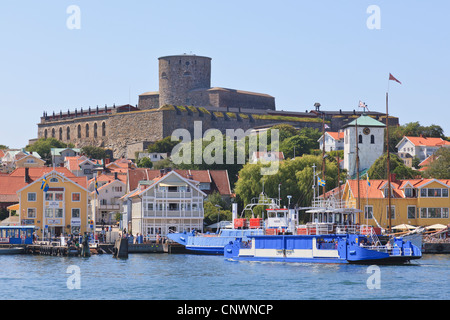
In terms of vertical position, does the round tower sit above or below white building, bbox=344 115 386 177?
above

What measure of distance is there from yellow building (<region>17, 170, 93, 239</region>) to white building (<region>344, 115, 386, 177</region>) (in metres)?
35.2

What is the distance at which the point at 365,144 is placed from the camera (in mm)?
102188

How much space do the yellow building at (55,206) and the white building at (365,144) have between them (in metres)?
35.2

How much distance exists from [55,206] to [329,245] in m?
28.7

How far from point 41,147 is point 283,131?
40917mm

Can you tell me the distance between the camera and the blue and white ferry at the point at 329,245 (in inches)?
2085

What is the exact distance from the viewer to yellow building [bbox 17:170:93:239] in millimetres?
74688

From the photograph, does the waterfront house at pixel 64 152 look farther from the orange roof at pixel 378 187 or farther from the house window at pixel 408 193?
the house window at pixel 408 193

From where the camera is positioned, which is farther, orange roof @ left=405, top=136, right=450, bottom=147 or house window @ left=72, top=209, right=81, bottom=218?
orange roof @ left=405, top=136, right=450, bottom=147

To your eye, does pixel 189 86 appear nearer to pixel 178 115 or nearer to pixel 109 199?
pixel 178 115

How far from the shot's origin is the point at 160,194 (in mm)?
75062

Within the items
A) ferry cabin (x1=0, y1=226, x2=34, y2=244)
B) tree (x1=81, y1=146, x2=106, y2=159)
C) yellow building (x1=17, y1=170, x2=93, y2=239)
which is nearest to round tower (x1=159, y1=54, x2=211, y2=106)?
tree (x1=81, y1=146, x2=106, y2=159)

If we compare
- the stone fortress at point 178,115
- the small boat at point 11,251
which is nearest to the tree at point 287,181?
the small boat at point 11,251

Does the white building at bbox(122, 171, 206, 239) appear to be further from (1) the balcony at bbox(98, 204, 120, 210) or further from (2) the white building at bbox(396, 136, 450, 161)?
(2) the white building at bbox(396, 136, 450, 161)
